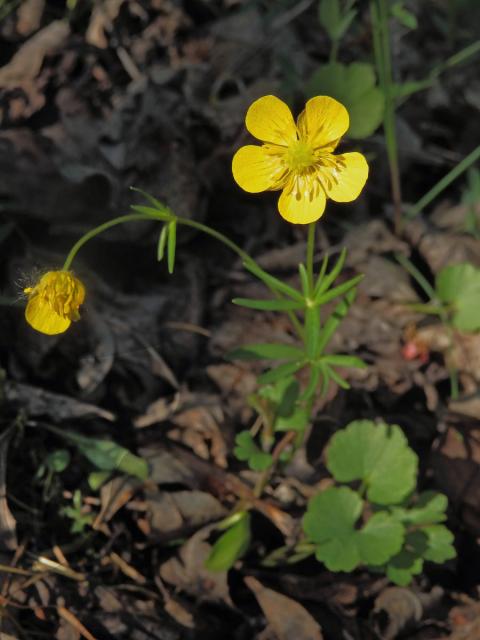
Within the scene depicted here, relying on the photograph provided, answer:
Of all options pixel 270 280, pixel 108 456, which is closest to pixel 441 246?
pixel 270 280

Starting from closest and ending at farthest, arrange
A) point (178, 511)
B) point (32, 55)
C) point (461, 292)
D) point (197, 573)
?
point (197, 573)
point (178, 511)
point (461, 292)
point (32, 55)

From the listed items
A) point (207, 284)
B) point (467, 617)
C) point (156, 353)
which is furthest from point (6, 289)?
point (467, 617)

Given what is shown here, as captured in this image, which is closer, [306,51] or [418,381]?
[418,381]

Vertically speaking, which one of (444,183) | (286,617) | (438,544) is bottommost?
(286,617)

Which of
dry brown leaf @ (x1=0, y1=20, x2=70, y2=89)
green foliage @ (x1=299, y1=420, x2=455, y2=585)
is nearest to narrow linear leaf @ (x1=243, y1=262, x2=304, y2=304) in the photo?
green foliage @ (x1=299, y1=420, x2=455, y2=585)

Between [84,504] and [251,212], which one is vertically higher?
[251,212]

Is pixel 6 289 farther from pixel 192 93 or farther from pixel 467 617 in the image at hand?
pixel 467 617

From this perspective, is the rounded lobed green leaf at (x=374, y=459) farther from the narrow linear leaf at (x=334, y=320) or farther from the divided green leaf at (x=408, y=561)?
the narrow linear leaf at (x=334, y=320)

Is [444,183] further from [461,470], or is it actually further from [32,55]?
[32,55]
